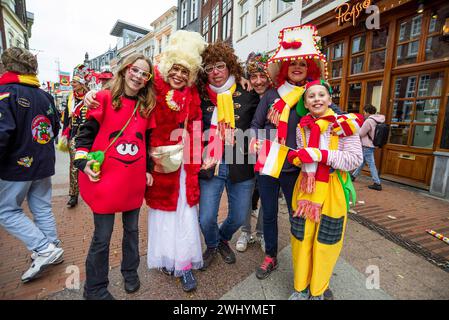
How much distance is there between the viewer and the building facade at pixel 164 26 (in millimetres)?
23664

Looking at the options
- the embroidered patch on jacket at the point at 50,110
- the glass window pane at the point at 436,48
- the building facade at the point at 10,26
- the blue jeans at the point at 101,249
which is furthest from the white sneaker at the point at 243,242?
the building facade at the point at 10,26

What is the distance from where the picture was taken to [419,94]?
17.3ft

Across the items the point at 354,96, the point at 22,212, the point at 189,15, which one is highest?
the point at 189,15

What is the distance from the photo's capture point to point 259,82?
97.1 inches

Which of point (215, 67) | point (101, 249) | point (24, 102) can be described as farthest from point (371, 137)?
point (24, 102)

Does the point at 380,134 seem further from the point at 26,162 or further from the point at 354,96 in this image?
the point at 26,162

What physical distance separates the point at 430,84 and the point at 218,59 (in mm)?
5097

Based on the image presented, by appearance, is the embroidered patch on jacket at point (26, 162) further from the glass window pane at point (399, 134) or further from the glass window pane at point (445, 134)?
the glass window pane at point (399, 134)

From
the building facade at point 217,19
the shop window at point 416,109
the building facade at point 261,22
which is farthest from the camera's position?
the building facade at point 217,19

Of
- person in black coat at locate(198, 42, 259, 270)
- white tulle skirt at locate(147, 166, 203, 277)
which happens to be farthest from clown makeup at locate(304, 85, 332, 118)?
white tulle skirt at locate(147, 166, 203, 277)

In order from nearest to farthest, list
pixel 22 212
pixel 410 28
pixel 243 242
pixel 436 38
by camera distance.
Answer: pixel 22 212 < pixel 243 242 < pixel 436 38 < pixel 410 28

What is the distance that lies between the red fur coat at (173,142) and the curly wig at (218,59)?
0.13 meters
